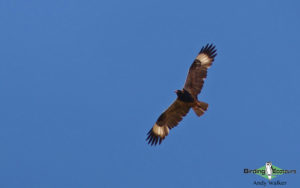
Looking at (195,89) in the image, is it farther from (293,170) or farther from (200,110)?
(293,170)

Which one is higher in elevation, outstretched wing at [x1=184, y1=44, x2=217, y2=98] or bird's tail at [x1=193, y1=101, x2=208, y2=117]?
outstretched wing at [x1=184, y1=44, x2=217, y2=98]

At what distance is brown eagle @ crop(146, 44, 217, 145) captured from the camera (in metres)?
10.6

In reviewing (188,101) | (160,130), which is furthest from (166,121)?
(188,101)

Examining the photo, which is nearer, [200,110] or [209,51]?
[200,110]

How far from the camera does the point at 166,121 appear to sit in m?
11.3

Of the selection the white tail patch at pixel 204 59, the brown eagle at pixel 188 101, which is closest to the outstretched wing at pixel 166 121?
the brown eagle at pixel 188 101

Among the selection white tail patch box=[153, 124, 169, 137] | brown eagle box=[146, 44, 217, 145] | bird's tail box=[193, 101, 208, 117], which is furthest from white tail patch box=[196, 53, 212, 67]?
white tail patch box=[153, 124, 169, 137]

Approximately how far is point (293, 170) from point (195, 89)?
10.7 ft

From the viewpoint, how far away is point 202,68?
11.1 m

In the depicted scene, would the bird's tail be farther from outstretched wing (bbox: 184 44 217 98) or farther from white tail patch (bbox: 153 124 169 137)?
white tail patch (bbox: 153 124 169 137)

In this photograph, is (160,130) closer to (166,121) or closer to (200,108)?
(166,121)

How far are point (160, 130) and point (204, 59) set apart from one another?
2.24 metres

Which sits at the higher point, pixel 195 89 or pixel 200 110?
pixel 195 89

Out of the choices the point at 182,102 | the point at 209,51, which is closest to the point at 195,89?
the point at 182,102
